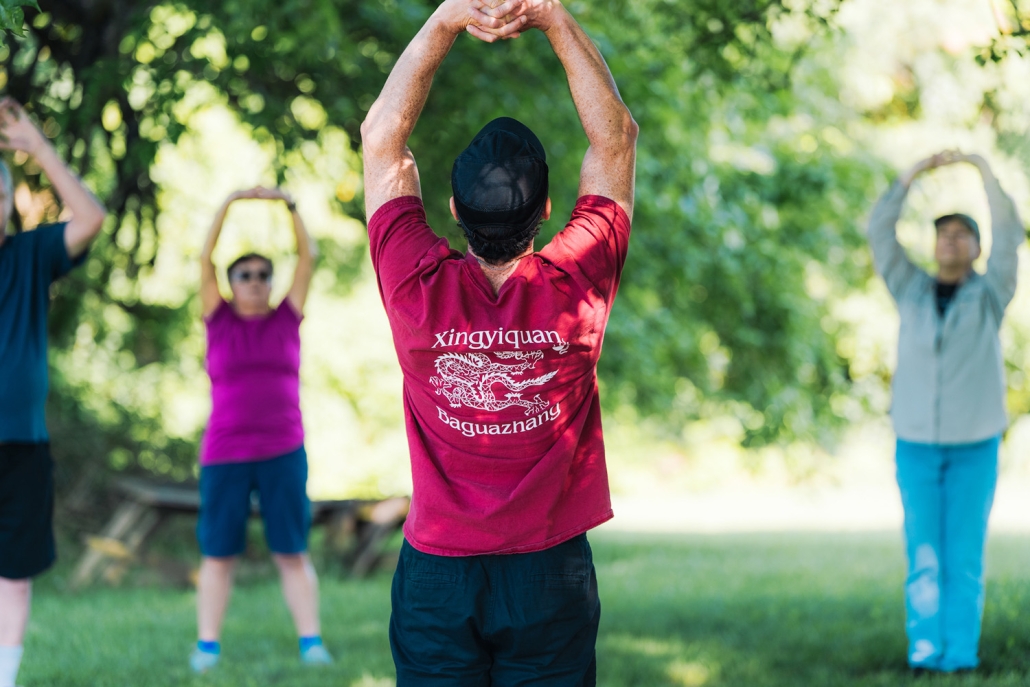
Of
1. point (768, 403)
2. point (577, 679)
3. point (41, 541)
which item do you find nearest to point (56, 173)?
point (41, 541)

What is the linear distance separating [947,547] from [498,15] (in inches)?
143

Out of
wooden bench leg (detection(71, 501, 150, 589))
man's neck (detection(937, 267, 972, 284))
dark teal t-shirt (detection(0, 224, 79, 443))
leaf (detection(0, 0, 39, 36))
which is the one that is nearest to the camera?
leaf (detection(0, 0, 39, 36))

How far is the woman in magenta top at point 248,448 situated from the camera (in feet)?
16.7

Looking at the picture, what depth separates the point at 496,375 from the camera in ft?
7.38

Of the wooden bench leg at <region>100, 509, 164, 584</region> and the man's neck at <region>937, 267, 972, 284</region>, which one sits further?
the wooden bench leg at <region>100, 509, 164, 584</region>

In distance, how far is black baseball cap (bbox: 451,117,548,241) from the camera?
2258mm

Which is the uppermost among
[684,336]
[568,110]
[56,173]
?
[568,110]

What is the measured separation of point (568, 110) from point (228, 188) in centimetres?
677

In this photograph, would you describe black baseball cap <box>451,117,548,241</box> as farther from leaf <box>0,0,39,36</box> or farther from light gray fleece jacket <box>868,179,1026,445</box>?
light gray fleece jacket <box>868,179,1026,445</box>

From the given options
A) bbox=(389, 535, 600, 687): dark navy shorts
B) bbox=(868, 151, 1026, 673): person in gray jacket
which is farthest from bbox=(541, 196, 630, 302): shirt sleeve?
bbox=(868, 151, 1026, 673): person in gray jacket

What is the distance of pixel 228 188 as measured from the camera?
12344 mm

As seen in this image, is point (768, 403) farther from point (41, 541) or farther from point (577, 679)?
point (577, 679)

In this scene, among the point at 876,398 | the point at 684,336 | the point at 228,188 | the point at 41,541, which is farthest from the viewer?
the point at 876,398

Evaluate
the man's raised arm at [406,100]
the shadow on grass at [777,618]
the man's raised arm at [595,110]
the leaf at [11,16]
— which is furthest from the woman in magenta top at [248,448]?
the man's raised arm at [595,110]
